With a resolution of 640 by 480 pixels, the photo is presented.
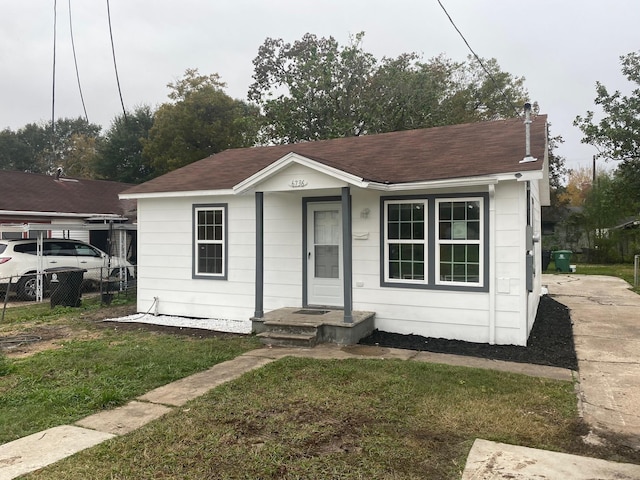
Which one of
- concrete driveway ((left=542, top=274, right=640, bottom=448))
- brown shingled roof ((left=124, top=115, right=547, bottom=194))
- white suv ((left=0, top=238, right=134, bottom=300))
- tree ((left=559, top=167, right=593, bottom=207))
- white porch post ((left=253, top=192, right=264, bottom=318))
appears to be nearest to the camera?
concrete driveway ((left=542, top=274, right=640, bottom=448))

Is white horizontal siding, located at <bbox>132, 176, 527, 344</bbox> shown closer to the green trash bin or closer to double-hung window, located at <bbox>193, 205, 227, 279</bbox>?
double-hung window, located at <bbox>193, 205, 227, 279</bbox>

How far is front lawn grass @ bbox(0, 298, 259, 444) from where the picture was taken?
175 inches

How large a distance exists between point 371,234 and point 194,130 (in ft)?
69.0

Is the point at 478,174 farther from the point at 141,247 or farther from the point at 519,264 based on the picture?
the point at 141,247

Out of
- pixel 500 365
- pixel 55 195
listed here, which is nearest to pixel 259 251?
pixel 500 365

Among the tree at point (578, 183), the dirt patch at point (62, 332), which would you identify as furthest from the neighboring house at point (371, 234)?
the tree at point (578, 183)

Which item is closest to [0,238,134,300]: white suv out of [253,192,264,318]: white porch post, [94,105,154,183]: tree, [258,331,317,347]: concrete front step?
[253,192,264,318]: white porch post

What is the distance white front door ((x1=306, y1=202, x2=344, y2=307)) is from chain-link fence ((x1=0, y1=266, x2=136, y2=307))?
16.1 ft

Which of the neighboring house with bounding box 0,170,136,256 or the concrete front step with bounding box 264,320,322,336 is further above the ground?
the neighboring house with bounding box 0,170,136,256

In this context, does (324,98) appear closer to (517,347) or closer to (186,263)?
(186,263)

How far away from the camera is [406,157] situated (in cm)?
889

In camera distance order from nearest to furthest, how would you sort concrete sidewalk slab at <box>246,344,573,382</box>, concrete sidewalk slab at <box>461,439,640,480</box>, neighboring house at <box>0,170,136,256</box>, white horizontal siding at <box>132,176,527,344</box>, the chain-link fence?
concrete sidewalk slab at <box>461,439,640,480</box> → concrete sidewalk slab at <box>246,344,573,382</box> → white horizontal siding at <box>132,176,527,344</box> → the chain-link fence → neighboring house at <box>0,170,136,256</box>

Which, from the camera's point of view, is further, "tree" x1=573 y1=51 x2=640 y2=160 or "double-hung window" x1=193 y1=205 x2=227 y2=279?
"tree" x1=573 y1=51 x2=640 y2=160

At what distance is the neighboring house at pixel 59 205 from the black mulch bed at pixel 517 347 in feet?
33.3
